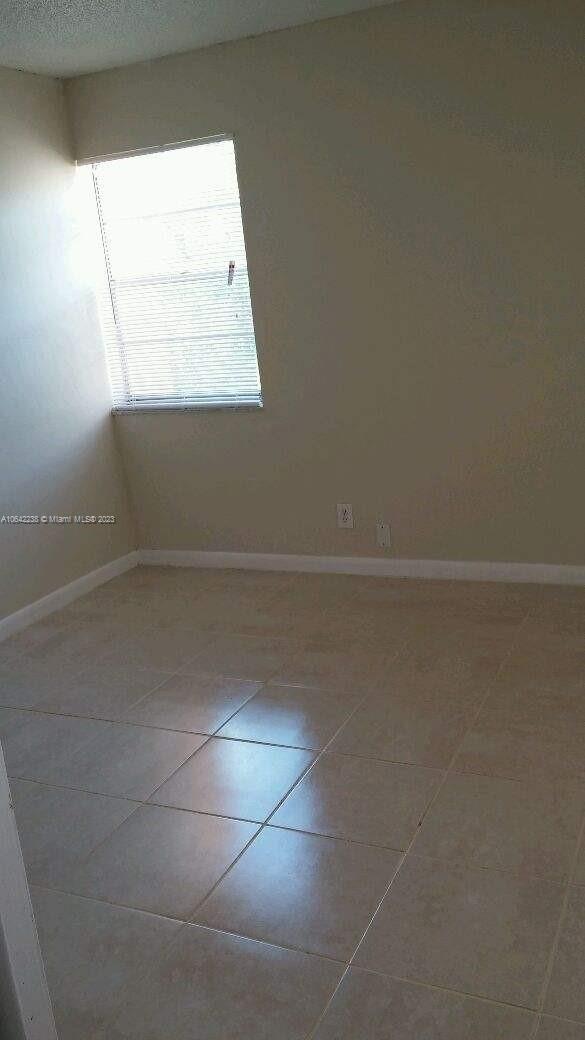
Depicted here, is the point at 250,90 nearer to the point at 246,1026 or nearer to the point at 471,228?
the point at 471,228

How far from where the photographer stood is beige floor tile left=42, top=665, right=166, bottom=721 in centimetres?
309

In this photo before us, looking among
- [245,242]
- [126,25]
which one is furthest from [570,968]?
[126,25]

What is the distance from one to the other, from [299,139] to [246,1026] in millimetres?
3270

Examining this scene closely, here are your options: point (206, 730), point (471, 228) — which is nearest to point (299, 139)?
point (471, 228)

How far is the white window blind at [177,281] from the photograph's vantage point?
401 cm

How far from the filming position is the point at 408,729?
2703 millimetres

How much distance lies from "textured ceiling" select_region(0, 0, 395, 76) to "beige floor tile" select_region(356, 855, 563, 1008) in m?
2.94

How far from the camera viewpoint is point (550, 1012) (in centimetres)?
165

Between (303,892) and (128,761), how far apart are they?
857 mm

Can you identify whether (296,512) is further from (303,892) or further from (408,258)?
(303,892)

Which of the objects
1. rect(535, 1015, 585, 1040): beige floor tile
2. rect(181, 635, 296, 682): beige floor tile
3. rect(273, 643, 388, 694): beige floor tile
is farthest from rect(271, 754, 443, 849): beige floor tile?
rect(181, 635, 296, 682): beige floor tile

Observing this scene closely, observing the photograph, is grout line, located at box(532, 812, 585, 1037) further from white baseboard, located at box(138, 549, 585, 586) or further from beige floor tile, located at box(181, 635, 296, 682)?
white baseboard, located at box(138, 549, 585, 586)

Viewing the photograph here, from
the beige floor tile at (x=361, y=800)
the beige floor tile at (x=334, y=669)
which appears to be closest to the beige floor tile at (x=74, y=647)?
the beige floor tile at (x=334, y=669)

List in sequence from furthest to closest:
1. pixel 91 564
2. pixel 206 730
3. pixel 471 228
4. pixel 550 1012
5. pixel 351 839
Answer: pixel 91 564 < pixel 471 228 < pixel 206 730 < pixel 351 839 < pixel 550 1012
